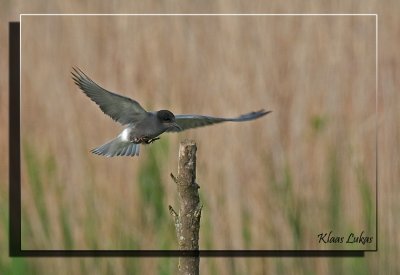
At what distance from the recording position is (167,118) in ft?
9.11

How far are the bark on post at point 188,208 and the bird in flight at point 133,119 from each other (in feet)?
1.92

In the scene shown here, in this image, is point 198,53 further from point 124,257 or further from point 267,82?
point 124,257

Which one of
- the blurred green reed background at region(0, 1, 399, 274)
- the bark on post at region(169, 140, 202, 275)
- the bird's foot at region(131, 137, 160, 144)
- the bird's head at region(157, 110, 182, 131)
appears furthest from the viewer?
the blurred green reed background at region(0, 1, 399, 274)

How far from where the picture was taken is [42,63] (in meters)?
3.35

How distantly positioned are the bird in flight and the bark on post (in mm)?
584

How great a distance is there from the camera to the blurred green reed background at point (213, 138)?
10.9 feet

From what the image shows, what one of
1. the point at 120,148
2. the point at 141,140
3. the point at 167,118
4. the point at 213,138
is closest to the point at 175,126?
the point at 167,118

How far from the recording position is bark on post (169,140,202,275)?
216cm

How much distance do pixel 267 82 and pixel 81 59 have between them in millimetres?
799

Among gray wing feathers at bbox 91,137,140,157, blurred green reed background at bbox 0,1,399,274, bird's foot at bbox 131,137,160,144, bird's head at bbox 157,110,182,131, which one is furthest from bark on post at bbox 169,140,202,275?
blurred green reed background at bbox 0,1,399,274

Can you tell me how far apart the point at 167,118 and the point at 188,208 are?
0.67 m

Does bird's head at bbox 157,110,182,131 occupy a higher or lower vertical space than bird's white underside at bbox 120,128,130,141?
higher

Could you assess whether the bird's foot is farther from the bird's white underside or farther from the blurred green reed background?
the blurred green reed background

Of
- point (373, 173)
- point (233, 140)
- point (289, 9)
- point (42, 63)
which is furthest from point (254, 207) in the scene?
point (42, 63)
